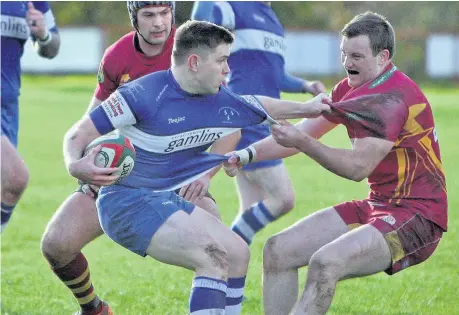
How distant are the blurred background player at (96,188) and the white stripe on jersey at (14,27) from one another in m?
1.66

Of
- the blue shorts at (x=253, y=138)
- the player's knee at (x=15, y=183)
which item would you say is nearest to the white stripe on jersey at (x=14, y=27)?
the player's knee at (x=15, y=183)

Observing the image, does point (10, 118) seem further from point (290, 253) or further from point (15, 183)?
point (290, 253)

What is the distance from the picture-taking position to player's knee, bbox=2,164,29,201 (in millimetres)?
7969

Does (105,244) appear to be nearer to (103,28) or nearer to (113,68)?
(113,68)

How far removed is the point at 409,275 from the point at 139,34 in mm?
3296

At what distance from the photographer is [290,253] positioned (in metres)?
6.23

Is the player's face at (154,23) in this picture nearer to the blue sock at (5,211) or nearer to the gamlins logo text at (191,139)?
the gamlins logo text at (191,139)

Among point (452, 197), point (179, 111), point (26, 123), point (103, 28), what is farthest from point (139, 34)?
point (103, 28)

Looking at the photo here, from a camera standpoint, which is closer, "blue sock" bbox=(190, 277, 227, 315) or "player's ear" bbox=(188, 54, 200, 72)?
"blue sock" bbox=(190, 277, 227, 315)

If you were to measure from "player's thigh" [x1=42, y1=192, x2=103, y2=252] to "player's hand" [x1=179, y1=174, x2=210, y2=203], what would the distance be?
75cm

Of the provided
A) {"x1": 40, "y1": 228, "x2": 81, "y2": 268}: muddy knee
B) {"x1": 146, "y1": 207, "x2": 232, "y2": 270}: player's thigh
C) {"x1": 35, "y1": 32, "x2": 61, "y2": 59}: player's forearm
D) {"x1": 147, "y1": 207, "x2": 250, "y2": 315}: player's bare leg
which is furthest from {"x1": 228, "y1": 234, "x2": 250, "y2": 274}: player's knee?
{"x1": 35, "y1": 32, "x2": 61, "y2": 59}: player's forearm

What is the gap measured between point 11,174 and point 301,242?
8.98 ft

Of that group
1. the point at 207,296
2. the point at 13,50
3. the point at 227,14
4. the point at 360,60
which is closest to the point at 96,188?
the point at 207,296

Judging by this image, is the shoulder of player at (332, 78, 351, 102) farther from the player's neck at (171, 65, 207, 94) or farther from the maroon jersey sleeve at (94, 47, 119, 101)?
the maroon jersey sleeve at (94, 47, 119, 101)
